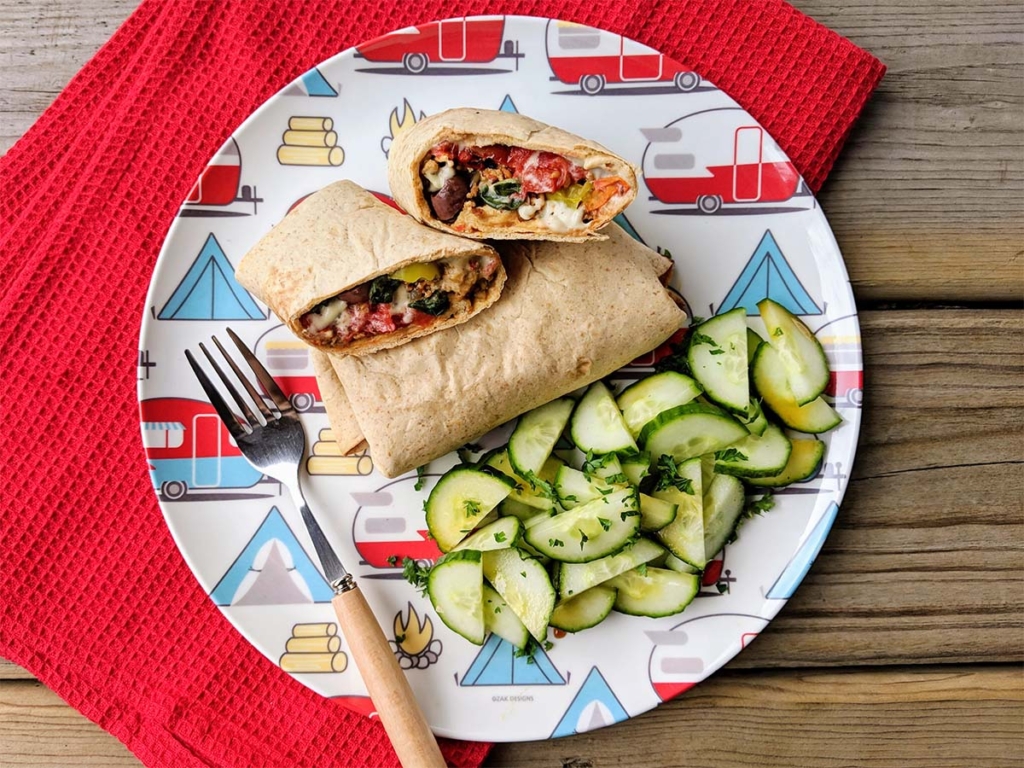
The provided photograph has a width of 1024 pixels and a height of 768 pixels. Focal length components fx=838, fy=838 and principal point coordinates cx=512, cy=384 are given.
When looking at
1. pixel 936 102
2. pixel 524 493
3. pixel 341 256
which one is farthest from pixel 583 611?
pixel 936 102

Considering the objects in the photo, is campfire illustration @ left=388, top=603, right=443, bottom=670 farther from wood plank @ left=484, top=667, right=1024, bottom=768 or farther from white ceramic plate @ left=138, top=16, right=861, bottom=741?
wood plank @ left=484, top=667, right=1024, bottom=768

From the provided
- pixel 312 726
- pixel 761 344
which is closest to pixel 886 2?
pixel 761 344

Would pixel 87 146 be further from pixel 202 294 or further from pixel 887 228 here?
Answer: pixel 887 228

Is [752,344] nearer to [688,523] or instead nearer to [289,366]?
[688,523]

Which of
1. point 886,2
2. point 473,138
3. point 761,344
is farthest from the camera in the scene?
point 886,2

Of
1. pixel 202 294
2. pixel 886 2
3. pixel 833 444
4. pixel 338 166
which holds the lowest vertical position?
pixel 833 444

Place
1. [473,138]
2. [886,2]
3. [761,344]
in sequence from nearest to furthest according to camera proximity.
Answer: [473,138], [761,344], [886,2]

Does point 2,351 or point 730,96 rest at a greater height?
point 730,96
